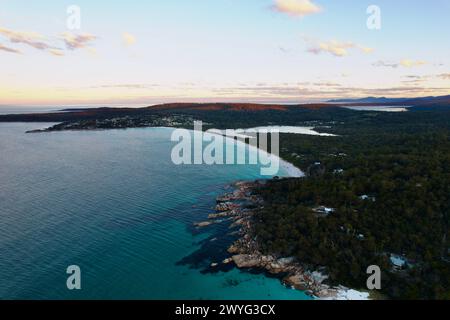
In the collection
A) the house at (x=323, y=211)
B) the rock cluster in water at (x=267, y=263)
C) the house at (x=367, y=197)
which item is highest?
the house at (x=367, y=197)

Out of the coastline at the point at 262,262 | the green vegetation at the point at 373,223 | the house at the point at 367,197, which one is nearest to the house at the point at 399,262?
the green vegetation at the point at 373,223

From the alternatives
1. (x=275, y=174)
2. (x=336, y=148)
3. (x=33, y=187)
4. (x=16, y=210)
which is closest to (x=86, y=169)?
(x=33, y=187)

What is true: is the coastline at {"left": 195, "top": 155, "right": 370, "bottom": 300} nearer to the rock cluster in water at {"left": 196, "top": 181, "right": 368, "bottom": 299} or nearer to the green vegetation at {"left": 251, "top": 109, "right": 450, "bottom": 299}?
the rock cluster in water at {"left": 196, "top": 181, "right": 368, "bottom": 299}

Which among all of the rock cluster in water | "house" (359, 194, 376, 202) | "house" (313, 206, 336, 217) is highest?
"house" (359, 194, 376, 202)

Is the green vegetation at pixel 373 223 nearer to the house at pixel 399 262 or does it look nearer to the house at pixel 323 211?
the house at pixel 399 262

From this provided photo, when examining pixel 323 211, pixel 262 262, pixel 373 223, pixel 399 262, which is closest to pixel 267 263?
pixel 262 262

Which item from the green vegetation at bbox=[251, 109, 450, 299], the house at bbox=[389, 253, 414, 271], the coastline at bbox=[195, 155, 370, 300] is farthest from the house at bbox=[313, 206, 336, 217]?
the house at bbox=[389, 253, 414, 271]

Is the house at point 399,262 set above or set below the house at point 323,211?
below

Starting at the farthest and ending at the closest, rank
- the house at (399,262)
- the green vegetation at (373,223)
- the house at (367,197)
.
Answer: the house at (367,197) < the house at (399,262) < the green vegetation at (373,223)

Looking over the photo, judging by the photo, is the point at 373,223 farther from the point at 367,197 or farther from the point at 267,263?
the point at 267,263
